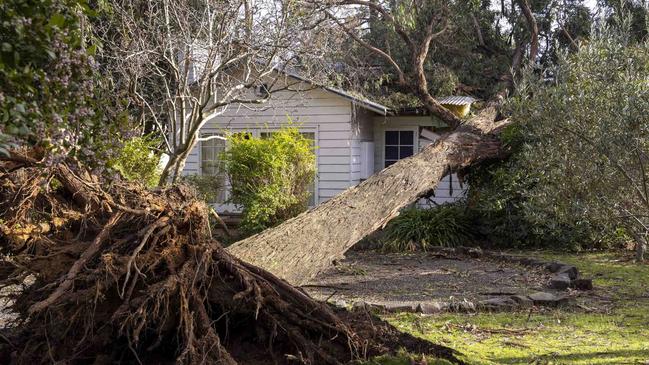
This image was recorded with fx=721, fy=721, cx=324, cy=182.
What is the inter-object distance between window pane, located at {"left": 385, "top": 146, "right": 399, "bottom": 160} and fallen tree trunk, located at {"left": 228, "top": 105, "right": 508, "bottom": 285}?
11.5 ft

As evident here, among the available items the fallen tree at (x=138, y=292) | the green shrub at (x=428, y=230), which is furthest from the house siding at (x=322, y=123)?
the fallen tree at (x=138, y=292)

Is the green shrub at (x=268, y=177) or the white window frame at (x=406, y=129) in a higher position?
the white window frame at (x=406, y=129)

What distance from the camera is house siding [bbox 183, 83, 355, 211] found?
1694cm

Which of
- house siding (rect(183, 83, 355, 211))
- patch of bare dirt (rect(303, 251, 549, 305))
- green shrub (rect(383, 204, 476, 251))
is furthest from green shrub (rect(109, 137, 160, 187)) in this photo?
green shrub (rect(383, 204, 476, 251))

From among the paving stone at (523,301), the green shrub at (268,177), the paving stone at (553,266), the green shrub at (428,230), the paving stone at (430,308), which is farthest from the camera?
the green shrub at (428,230)

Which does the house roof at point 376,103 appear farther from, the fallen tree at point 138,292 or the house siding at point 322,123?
the fallen tree at point 138,292

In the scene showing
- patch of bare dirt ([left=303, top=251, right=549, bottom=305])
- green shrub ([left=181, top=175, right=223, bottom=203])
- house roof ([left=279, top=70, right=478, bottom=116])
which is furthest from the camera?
house roof ([left=279, top=70, right=478, bottom=116])

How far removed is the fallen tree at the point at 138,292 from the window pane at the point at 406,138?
42.1 feet

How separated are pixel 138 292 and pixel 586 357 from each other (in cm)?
378

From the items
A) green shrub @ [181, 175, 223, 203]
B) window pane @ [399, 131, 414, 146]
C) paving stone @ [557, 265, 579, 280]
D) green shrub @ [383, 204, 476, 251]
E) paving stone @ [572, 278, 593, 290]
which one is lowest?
paving stone @ [572, 278, 593, 290]

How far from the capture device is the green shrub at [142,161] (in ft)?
43.7

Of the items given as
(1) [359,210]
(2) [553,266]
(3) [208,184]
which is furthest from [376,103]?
(2) [553,266]

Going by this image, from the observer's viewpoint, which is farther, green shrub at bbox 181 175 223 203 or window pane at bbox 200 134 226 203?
window pane at bbox 200 134 226 203

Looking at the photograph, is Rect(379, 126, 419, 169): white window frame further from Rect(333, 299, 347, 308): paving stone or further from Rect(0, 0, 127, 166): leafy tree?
Rect(0, 0, 127, 166): leafy tree
